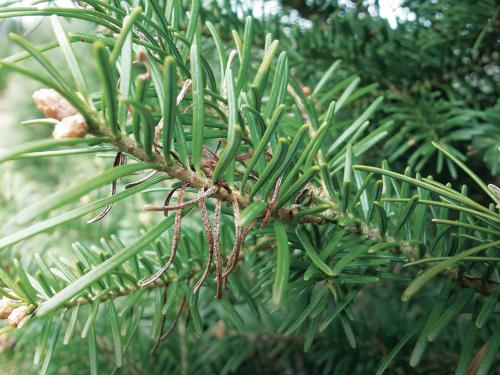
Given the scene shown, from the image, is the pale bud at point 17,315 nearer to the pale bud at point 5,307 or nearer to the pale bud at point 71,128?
the pale bud at point 5,307

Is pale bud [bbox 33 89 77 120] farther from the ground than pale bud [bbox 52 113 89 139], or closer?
farther from the ground

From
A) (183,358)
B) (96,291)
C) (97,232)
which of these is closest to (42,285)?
(96,291)

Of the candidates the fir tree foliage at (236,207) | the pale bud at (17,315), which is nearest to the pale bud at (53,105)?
the fir tree foliage at (236,207)

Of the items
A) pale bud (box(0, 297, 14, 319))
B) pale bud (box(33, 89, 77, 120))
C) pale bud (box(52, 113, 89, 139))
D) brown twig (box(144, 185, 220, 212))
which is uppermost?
pale bud (box(33, 89, 77, 120))

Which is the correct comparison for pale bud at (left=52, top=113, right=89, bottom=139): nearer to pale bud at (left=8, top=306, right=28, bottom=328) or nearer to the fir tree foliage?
the fir tree foliage

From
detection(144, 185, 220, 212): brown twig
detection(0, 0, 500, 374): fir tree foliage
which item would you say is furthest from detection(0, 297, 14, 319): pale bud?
detection(144, 185, 220, 212): brown twig

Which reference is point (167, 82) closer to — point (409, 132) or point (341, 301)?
point (341, 301)

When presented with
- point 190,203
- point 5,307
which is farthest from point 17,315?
point 190,203
